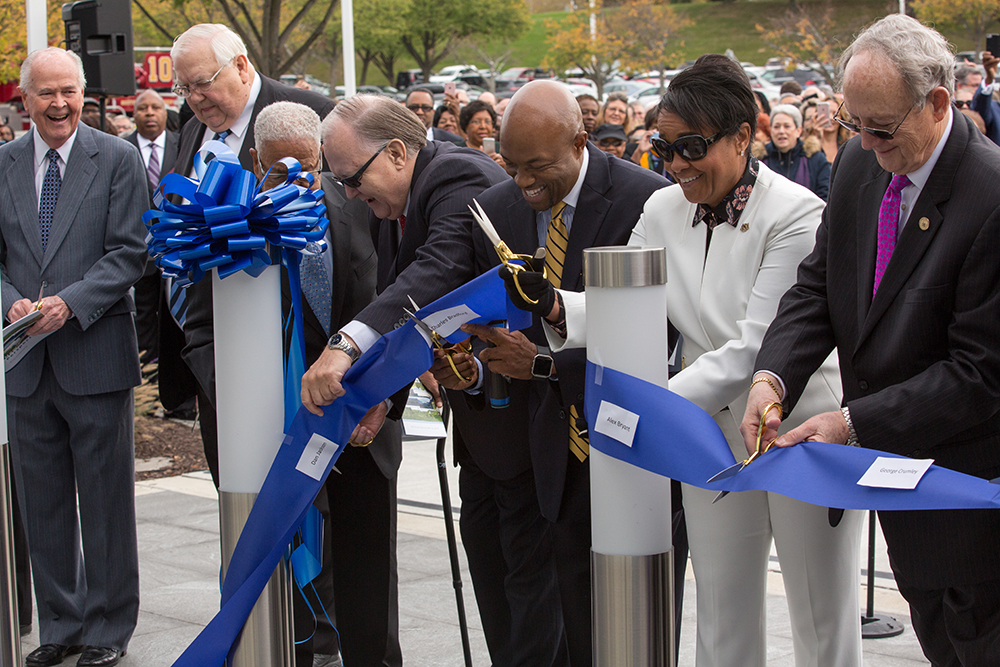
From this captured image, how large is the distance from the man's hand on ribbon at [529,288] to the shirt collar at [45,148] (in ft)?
8.74

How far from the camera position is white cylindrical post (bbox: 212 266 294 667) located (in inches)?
95.4

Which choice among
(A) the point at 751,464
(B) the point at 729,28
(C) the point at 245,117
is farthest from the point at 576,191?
(B) the point at 729,28

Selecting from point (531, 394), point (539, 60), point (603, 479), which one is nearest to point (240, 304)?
point (603, 479)

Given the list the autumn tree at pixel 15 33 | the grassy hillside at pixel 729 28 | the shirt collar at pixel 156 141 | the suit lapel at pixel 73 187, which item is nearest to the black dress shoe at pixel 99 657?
the suit lapel at pixel 73 187

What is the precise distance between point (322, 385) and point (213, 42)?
85.1 inches

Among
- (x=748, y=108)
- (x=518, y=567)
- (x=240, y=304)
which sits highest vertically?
(x=748, y=108)

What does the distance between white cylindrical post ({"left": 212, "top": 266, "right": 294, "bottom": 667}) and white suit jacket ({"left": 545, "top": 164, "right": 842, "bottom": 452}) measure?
0.83 m

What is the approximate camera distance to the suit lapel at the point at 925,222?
8.12ft

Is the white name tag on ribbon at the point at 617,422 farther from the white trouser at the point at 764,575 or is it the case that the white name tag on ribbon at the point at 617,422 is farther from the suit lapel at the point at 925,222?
the white trouser at the point at 764,575

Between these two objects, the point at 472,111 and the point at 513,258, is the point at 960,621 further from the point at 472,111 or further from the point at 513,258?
the point at 472,111

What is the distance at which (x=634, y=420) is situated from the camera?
6.85 feet

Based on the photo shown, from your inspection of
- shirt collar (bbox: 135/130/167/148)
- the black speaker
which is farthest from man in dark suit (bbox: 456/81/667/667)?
shirt collar (bbox: 135/130/167/148)

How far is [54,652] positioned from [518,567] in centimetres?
216

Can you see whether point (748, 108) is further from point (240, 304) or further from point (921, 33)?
point (240, 304)
